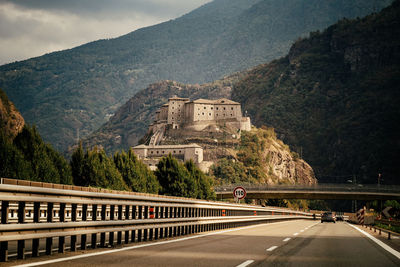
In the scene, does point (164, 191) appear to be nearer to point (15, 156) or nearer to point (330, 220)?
point (330, 220)

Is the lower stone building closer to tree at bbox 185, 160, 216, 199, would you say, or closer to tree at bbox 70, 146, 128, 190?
tree at bbox 185, 160, 216, 199

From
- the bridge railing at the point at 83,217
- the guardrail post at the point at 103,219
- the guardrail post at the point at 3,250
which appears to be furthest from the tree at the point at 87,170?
the guardrail post at the point at 3,250

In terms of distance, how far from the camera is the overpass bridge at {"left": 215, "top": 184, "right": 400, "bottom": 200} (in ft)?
346

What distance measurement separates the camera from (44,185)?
34.1 feet

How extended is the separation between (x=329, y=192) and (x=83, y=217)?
99.4m

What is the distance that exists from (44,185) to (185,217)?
398 inches

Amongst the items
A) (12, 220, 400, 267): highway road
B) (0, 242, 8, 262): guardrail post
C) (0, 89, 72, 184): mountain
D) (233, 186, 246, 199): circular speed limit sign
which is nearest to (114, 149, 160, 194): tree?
(0, 89, 72, 184): mountain

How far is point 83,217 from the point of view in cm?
1179

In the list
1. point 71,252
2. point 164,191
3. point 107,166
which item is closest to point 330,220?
point 107,166

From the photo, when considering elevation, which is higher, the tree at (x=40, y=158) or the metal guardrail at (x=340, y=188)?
the tree at (x=40, y=158)

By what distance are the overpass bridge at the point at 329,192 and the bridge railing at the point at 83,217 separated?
86312 mm

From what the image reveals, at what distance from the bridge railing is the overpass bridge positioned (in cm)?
8631

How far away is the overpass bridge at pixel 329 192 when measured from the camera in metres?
106

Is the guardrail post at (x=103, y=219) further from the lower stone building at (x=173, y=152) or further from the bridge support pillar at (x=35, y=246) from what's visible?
the lower stone building at (x=173, y=152)
